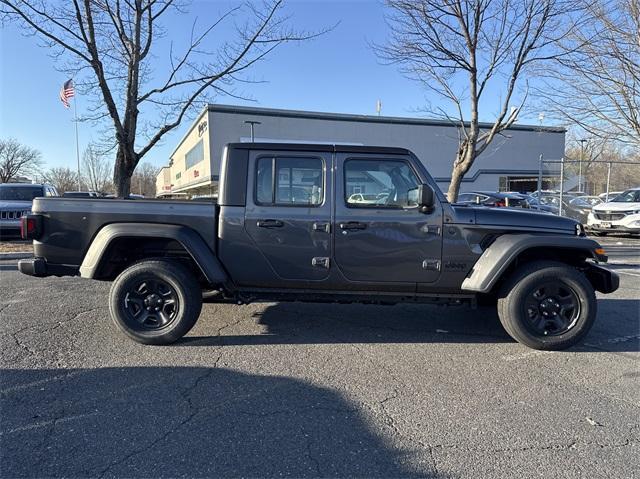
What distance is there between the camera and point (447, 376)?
3588 millimetres

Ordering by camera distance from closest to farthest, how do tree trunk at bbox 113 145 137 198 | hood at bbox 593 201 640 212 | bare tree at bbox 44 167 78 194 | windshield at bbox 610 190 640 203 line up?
tree trunk at bbox 113 145 137 198 → hood at bbox 593 201 640 212 → windshield at bbox 610 190 640 203 → bare tree at bbox 44 167 78 194

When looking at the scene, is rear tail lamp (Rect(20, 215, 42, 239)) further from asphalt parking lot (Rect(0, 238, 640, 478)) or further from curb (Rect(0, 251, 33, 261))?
curb (Rect(0, 251, 33, 261))

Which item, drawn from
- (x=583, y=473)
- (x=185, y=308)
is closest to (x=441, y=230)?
(x=583, y=473)

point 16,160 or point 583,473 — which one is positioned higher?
point 16,160

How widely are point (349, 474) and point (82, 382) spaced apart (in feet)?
7.58

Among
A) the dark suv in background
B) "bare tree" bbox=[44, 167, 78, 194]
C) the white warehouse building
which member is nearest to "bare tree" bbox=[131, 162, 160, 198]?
"bare tree" bbox=[44, 167, 78, 194]

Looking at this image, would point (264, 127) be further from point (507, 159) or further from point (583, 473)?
point (583, 473)

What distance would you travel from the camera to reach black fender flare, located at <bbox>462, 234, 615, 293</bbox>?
3.99 m

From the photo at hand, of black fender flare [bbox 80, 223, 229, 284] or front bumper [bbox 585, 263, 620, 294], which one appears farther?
front bumper [bbox 585, 263, 620, 294]

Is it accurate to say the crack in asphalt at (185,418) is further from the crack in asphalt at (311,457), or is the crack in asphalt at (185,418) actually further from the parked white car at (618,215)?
the parked white car at (618,215)

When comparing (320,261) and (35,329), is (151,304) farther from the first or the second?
(320,261)

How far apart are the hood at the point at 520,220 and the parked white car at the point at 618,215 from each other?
11.2m

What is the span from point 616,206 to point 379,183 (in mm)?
12832

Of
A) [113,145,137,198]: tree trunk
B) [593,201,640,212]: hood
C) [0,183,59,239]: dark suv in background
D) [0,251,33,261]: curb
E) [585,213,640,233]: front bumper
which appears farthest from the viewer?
[593,201,640,212]: hood
